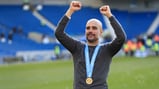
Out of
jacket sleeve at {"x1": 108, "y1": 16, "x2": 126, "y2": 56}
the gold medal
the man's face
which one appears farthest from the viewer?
jacket sleeve at {"x1": 108, "y1": 16, "x2": 126, "y2": 56}

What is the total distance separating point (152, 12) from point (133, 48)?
47.0 ft

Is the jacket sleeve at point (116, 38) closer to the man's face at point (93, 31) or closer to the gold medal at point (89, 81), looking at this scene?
the man's face at point (93, 31)

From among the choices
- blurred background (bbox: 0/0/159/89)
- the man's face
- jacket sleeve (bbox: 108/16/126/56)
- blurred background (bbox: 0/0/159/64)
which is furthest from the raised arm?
blurred background (bbox: 0/0/159/64)

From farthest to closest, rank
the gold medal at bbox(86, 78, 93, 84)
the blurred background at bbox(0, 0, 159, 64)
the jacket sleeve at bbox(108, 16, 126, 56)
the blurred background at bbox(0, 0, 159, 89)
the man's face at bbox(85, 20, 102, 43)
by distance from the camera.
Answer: the blurred background at bbox(0, 0, 159, 64), the blurred background at bbox(0, 0, 159, 89), the jacket sleeve at bbox(108, 16, 126, 56), the man's face at bbox(85, 20, 102, 43), the gold medal at bbox(86, 78, 93, 84)

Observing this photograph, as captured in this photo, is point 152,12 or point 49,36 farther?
point 152,12

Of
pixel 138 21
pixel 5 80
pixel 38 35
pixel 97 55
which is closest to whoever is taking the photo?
pixel 97 55

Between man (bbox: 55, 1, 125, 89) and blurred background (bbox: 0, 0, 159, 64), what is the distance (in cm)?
3319

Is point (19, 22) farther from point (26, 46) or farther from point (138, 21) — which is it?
Answer: point (138, 21)

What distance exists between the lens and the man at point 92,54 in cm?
649

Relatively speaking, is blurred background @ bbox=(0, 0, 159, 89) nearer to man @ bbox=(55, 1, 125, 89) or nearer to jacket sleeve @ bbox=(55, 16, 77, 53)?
jacket sleeve @ bbox=(55, 16, 77, 53)

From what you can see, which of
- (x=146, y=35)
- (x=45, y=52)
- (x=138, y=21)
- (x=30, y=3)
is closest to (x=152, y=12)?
(x=138, y=21)

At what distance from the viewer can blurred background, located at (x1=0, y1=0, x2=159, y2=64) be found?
4391 centimetres

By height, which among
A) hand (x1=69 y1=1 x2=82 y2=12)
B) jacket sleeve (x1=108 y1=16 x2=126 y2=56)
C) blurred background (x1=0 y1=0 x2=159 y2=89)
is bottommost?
blurred background (x1=0 y1=0 x2=159 y2=89)

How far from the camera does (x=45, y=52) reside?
4441 cm
